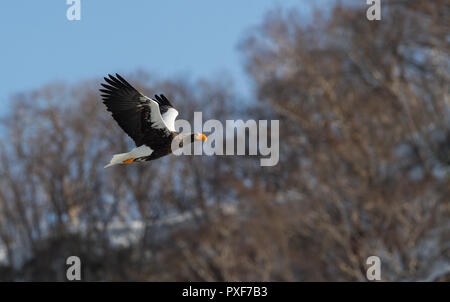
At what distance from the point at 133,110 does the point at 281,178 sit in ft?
67.5

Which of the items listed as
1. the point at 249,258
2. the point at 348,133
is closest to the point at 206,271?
the point at 249,258

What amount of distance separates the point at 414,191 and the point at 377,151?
3029mm

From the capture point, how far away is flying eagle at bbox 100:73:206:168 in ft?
35.5

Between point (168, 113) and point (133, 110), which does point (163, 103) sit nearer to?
point (168, 113)

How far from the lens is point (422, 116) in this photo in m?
27.9

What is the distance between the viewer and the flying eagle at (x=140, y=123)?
1082cm

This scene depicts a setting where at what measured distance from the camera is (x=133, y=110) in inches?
439

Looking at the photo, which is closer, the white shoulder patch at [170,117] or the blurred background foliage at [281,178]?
the white shoulder patch at [170,117]

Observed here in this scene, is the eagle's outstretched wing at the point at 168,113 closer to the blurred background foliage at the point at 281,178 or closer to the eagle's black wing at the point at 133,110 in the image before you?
the eagle's black wing at the point at 133,110

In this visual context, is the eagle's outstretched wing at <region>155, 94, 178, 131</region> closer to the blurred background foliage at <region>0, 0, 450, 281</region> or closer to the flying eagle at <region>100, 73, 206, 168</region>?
the flying eagle at <region>100, 73, 206, 168</region>

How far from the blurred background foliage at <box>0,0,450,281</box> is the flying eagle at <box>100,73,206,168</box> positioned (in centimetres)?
1297

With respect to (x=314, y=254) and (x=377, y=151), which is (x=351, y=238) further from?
(x=377, y=151)

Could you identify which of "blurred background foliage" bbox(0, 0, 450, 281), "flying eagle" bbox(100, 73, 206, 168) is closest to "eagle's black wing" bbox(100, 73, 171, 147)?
"flying eagle" bbox(100, 73, 206, 168)

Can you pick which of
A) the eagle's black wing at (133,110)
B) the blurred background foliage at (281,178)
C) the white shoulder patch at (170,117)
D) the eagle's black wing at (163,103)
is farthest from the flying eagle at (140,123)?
the blurred background foliage at (281,178)
